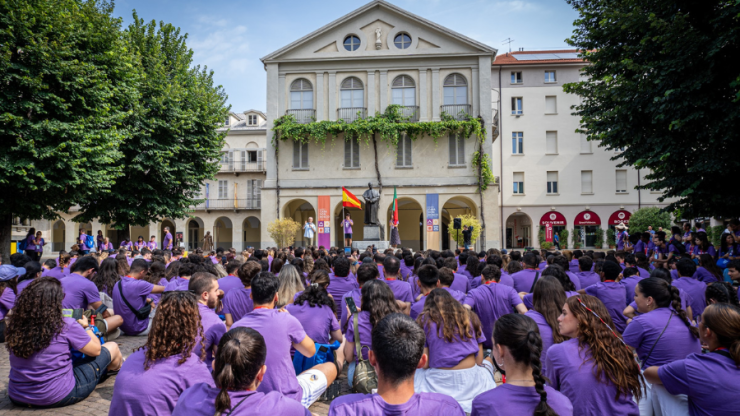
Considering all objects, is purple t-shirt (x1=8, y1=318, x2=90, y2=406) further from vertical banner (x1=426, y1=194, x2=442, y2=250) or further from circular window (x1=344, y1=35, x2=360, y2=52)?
circular window (x1=344, y1=35, x2=360, y2=52)

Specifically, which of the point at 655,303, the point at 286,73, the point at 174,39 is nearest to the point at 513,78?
the point at 286,73

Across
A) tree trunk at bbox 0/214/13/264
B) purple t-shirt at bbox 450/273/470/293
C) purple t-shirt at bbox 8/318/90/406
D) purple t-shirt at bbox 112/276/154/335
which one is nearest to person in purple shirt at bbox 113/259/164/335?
purple t-shirt at bbox 112/276/154/335

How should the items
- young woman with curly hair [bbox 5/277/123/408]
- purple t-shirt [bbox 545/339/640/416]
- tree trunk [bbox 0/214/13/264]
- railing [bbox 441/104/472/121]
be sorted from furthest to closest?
railing [bbox 441/104/472/121], tree trunk [bbox 0/214/13/264], young woman with curly hair [bbox 5/277/123/408], purple t-shirt [bbox 545/339/640/416]

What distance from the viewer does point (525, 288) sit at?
689cm

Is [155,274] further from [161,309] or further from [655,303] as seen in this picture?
[655,303]

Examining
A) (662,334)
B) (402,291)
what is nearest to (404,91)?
(402,291)

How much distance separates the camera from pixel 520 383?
7.93 feet

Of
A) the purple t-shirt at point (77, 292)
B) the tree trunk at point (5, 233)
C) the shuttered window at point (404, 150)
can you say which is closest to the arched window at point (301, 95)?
the shuttered window at point (404, 150)

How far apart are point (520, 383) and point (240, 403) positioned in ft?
4.83

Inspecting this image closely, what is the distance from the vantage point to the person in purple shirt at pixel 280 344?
3.55m

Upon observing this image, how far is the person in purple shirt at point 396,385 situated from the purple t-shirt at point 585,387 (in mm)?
982

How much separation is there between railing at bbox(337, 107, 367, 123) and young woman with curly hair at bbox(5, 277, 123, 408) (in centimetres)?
2670

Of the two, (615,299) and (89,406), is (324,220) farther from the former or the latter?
(89,406)

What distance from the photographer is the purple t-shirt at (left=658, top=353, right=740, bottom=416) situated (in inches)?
109
